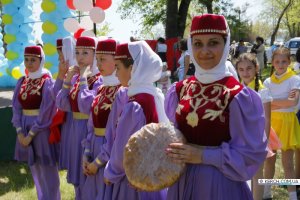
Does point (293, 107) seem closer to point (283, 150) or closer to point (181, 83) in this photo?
point (283, 150)

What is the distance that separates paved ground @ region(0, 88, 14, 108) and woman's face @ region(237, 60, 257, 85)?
12.7 feet

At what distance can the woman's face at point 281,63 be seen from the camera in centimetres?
444

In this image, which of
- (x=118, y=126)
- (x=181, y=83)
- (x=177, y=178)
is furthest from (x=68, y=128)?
(x=177, y=178)

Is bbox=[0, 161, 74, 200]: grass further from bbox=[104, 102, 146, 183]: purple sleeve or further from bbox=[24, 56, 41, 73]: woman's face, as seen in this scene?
bbox=[104, 102, 146, 183]: purple sleeve

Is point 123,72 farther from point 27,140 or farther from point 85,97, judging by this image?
point 27,140

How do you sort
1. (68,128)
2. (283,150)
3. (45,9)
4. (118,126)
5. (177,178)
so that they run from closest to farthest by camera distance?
(177,178)
(118,126)
(68,128)
(283,150)
(45,9)

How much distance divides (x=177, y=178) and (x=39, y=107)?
2.64m

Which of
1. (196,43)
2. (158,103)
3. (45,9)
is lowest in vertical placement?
(158,103)

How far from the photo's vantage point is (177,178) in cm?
220

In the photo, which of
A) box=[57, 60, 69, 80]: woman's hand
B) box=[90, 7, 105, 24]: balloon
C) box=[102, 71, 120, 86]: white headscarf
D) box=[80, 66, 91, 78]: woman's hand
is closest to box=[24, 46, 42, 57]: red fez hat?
box=[57, 60, 69, 80]: woman's hand

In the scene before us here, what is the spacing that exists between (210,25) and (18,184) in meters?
4.09

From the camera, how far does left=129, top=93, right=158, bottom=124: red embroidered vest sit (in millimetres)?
2719

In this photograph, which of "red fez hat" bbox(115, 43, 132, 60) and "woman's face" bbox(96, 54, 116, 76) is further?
"woman's face" bbox(96, 54, 116, 76)

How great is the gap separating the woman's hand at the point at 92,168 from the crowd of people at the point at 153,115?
0.01 metres
